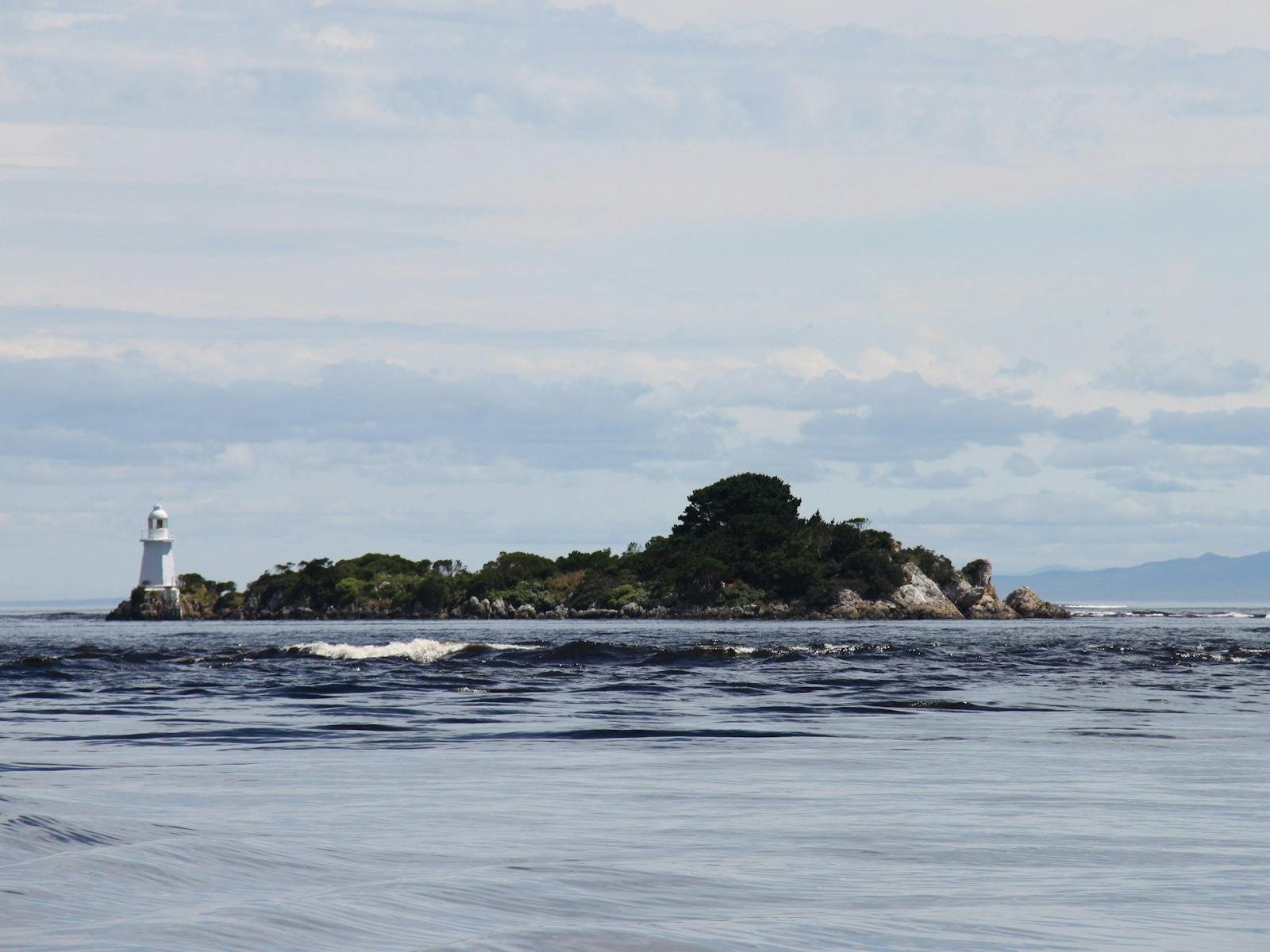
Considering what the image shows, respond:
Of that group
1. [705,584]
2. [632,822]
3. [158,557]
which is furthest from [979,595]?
[632,822]

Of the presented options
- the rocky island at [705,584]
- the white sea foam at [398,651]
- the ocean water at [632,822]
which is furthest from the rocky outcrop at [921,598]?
the ocean water at [632,822]

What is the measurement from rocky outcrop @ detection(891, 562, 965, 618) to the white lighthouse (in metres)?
75.3

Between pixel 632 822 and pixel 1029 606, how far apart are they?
527 feet

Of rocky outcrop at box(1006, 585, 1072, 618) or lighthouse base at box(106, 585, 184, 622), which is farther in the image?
rocky outcrop at box(1006, 585, 1072, 618)

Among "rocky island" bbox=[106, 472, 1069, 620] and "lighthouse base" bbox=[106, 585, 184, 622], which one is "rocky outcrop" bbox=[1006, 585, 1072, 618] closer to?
"rocky island" bbox=[106, 472, 1069, 620]

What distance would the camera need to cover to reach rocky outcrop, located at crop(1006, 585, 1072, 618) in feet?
539

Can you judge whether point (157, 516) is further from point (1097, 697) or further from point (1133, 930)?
point (1133, 930)

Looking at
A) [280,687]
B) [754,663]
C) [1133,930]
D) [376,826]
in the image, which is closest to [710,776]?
[376,826]

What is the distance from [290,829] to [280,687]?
71.8 feet

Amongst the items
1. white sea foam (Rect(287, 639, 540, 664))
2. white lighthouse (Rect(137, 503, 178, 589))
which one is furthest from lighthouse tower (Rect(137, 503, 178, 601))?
white sea foam (Rect(287, 639, 540, 664))

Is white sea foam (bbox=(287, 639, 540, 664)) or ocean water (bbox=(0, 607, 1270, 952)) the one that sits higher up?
ocean water (bbox=(0, 607, 1270, 952))

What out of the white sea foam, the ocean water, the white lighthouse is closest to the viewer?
the ocean water

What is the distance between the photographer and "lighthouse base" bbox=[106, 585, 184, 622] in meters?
155

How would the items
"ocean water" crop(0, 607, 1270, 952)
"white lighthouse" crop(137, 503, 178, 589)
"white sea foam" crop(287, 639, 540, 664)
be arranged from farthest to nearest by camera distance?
1. "white lighthouse" crop(137, 503, 178, 589)
2. "white sea foam" crop(287, 639, 540, 664)
3. "ocean water" crop(0, 607, 1270, 952)
